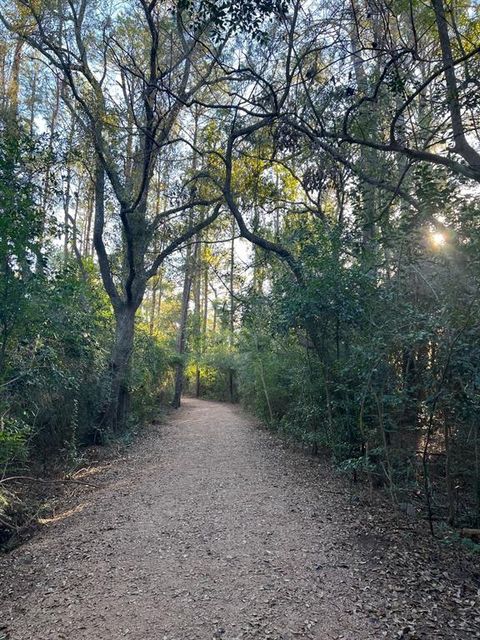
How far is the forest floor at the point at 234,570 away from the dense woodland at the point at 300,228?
637mm

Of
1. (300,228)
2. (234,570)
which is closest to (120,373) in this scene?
(300,228)

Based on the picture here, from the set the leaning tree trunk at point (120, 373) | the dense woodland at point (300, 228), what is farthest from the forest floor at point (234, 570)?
the leaning tree trunk at point (120, 373)

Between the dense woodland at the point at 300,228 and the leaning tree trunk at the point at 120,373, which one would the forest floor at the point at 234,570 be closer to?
the dense woodland at the point at 300,228

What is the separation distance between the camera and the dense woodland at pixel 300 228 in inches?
156

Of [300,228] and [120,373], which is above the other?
[300,228]

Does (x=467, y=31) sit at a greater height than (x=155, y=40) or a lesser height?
lesser

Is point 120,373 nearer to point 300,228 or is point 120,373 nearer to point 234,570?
point 300,228

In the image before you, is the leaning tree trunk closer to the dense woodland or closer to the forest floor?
the dense woodland

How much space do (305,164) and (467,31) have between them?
334cm

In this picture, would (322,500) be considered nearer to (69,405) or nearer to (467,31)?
(69,405)

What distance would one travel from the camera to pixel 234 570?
337cm

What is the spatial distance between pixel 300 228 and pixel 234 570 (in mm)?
5579

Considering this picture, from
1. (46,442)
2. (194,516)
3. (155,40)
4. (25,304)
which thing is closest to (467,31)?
(155,40)

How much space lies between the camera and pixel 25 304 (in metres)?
4.47
